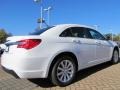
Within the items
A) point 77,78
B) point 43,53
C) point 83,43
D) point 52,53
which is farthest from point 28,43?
point 77,78

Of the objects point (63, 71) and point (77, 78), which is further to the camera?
point (77, 78)

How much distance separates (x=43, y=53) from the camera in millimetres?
5461

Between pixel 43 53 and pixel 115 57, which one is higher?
pixel 43 53

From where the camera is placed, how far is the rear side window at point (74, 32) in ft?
20.4

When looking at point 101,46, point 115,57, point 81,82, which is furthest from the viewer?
point 115,57

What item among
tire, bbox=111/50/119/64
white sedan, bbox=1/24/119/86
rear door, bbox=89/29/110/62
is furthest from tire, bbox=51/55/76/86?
tire, bbox=111/50/119/64

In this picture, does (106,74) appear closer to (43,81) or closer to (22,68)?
(43,81)

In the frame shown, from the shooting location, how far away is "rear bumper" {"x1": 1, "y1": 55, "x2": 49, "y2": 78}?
5.25 metres

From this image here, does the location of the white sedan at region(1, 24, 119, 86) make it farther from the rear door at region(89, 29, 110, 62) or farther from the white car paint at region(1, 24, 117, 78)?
the rear door at region(89, 29, 110, 62)

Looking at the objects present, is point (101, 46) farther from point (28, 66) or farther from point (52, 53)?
point (28, 66)

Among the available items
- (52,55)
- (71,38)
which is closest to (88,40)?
(71,38)

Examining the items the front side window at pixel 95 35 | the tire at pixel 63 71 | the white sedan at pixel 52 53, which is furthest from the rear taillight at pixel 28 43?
the front side window at pixel 95 35

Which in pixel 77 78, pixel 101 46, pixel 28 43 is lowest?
pixel 77 78

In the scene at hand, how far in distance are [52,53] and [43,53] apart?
244 millimetres
